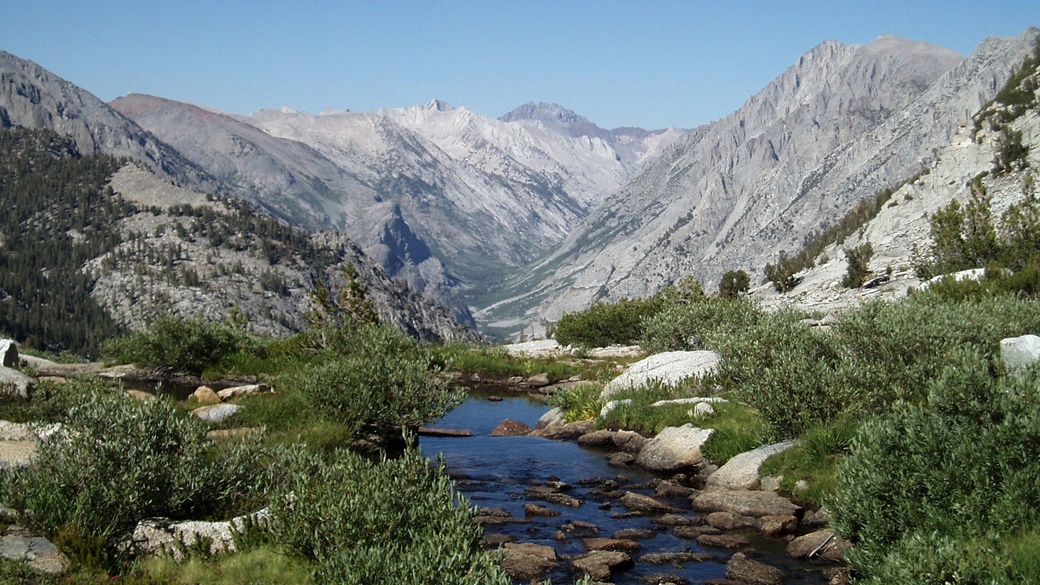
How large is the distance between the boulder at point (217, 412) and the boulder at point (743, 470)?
46.6 ft

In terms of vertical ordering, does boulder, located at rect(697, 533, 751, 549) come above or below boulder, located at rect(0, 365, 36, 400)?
below

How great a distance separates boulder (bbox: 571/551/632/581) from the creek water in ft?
0.70

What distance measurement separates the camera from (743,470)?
2223cm

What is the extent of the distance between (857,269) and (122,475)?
268 ft

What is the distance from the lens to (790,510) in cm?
1947

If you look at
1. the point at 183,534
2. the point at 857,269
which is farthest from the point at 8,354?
the point at 857,269

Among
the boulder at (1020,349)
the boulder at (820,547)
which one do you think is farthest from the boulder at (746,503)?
the boulder at (1020,349)

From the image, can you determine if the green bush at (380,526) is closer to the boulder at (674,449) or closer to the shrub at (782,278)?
Result: the boulder at (674,449)

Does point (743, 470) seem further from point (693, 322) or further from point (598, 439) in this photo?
point (693, 322)

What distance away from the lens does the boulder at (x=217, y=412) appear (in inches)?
968

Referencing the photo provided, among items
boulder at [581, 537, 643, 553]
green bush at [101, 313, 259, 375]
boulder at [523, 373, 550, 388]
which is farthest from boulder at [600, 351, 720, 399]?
green bush at [101, 313, 259, 375]

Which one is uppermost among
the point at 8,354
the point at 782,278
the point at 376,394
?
the point at 782,278

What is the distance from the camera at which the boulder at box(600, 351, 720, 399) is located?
32.6 metres

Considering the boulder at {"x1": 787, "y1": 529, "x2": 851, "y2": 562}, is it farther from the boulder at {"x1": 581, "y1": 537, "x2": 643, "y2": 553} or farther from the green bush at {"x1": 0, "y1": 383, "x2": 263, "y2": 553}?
the green bush at {"x1": 0, "y1": 383, "x2": 263, "y2": 553}
